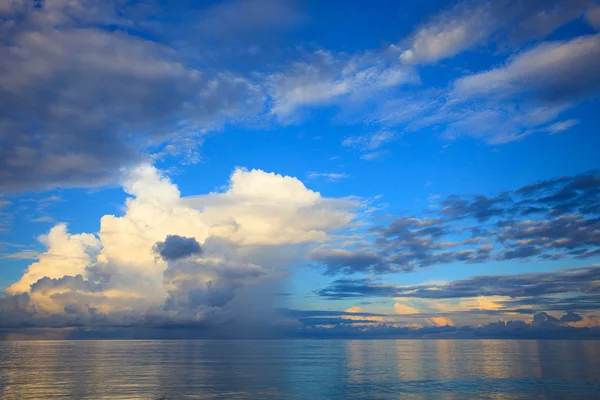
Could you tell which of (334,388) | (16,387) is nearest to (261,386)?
(334,388)

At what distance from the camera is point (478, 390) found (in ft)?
248

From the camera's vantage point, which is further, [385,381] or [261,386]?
[385,381]

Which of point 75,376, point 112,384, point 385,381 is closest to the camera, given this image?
point 112,384

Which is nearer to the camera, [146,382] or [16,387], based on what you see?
→ [16,387]

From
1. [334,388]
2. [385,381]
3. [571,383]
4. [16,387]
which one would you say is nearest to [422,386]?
[385,381]

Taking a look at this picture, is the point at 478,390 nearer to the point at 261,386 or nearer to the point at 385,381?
the point at 385,381

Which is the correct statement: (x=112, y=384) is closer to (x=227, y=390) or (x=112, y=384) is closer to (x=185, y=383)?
(x=185, y=383)

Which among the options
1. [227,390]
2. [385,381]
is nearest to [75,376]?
[227,390]

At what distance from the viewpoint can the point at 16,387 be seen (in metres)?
78.8

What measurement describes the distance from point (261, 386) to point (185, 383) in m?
16.5

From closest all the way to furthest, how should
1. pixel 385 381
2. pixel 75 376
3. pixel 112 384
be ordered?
pixel 112 384, pixel 385 381, pixel 75 376

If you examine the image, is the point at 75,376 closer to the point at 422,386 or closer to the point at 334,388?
the point at 334,388

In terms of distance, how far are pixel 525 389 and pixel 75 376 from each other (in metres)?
95.7

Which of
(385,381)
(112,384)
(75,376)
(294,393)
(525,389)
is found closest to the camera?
(294,393)
